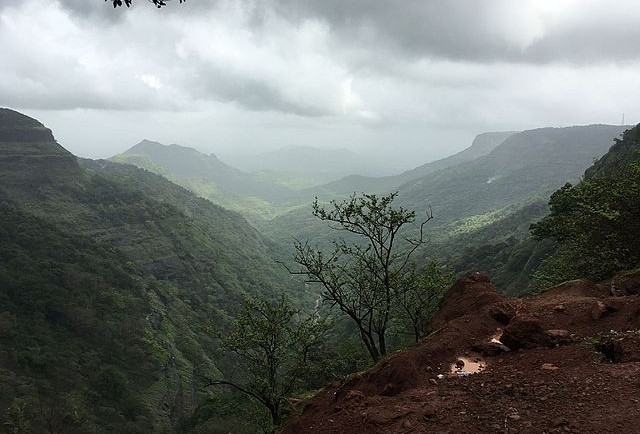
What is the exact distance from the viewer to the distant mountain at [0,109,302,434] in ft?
262

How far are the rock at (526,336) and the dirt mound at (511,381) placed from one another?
0.03 metres

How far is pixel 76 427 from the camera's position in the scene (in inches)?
2739

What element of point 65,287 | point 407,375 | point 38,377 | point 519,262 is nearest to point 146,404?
point 38,377

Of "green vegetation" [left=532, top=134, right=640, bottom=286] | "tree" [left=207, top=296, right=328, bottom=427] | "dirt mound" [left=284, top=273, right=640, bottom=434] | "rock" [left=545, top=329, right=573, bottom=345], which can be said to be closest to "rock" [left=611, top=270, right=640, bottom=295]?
"dirt mound" [left=284, top=273, right=640, bottom=434]

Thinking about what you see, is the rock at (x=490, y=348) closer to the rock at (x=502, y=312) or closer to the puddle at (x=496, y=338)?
the puddle at (x=496, y=338)

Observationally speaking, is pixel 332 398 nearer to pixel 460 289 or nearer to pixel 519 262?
pixel 460 289

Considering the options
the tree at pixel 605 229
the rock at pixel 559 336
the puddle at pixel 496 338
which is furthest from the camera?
the tree at pixel 605 229

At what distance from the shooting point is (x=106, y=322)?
108 meters

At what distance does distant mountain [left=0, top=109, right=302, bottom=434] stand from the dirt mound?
54.1ft

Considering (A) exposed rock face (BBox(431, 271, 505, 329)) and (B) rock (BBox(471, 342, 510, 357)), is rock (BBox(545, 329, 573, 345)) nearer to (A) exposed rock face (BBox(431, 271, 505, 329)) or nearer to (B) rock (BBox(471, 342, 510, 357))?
(B) rock (BBox(471, 342, 510, 357))

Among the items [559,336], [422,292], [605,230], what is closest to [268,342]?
[422,292]

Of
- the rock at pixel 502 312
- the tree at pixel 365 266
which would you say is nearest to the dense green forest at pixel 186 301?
the tree at pixel 365 266

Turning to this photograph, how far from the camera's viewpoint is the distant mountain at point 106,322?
79.8 m

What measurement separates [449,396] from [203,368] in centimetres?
11432
